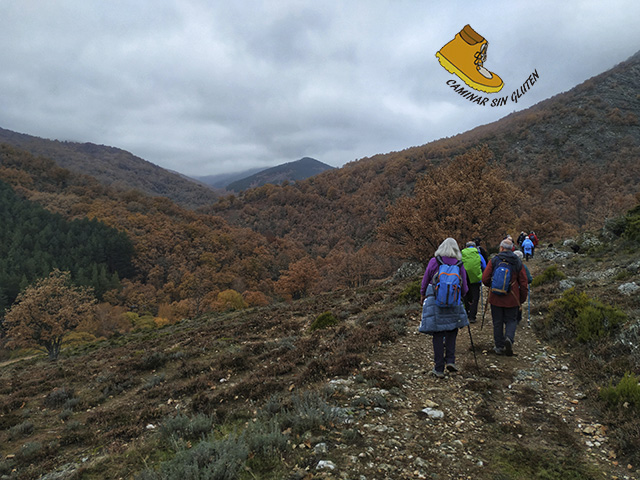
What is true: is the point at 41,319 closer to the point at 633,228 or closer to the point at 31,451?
the point at 31,451

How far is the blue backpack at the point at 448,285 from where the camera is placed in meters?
5.31

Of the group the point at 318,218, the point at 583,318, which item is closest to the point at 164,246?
the point at 318,218

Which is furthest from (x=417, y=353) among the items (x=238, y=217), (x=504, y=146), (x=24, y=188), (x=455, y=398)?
(x=24, y=188)

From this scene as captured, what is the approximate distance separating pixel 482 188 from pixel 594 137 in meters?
82.2

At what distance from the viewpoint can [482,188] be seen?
20609 millimetres

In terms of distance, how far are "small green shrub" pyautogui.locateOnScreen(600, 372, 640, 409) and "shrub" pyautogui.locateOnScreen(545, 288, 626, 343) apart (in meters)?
2.35

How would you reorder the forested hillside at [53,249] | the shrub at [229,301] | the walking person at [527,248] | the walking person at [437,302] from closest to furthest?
1. the walking person at [437,302]
2. the walking person at [527,248]
3. the shrub at [229,301]
4. the forested hillside at [53,249]

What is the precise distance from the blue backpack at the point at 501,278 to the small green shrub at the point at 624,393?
2.18 metres

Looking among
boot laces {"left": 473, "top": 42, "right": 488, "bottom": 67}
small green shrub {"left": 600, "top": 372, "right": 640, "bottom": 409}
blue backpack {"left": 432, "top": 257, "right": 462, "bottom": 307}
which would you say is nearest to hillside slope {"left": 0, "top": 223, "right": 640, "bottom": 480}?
small green shrub {"left": 600, "top": 372, "right": 640, "bottom": 409}

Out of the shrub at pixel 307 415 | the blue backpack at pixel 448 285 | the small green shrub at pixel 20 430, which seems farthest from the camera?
the small green shrub at pixel 20 430

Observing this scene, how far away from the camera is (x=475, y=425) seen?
428cm

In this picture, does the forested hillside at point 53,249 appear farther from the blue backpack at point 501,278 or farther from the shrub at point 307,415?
the blue backpack at point 501,278

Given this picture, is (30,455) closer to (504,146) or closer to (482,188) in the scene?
(482,188)

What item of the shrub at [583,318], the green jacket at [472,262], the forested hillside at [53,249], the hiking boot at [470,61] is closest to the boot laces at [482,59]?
the hiking boot at [470,61]
